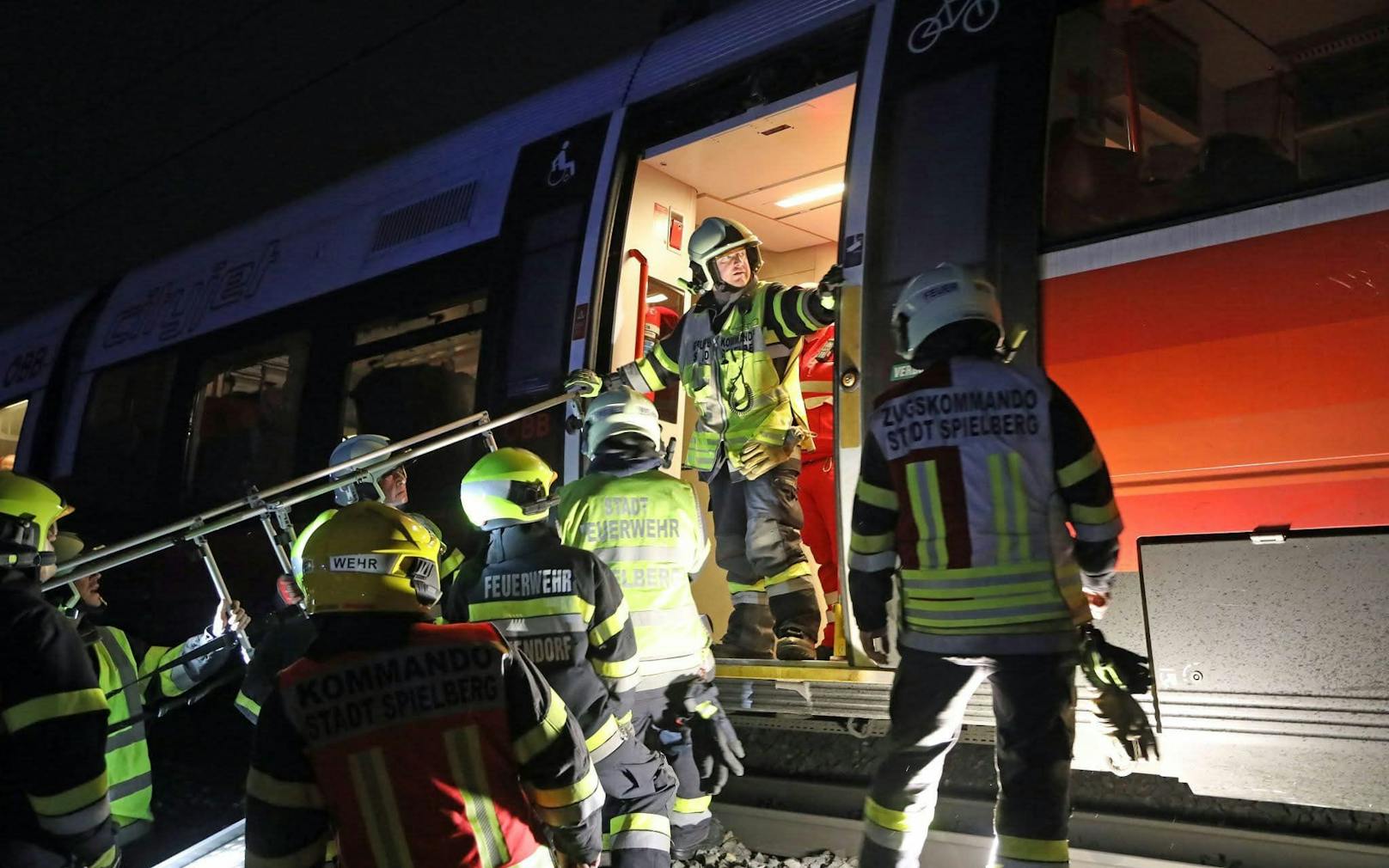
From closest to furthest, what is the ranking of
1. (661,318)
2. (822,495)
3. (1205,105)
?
(1205,105) → (822,495) → (661,318)

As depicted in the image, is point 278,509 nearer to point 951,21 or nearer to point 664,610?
point 664,610

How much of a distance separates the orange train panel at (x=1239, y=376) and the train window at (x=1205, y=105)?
0.20m

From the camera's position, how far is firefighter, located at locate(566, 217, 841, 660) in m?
4.54

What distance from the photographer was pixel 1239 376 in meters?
2.87

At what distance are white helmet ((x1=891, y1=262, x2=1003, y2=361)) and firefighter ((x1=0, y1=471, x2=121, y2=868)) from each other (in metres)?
2.39

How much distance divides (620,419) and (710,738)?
1235 millimetres

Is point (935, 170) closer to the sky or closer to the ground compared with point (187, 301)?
closer to the ground

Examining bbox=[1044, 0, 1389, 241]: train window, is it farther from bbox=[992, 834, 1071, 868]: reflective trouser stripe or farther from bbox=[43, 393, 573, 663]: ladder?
bbox=[43, 393, 573, 663]: ladder

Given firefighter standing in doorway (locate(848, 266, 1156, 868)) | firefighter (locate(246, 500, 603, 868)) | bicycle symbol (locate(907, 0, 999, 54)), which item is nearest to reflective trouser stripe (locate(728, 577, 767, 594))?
firefighter standing in doorway (locate(848, 266, 1156, 868))

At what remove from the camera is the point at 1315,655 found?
8.85 feet

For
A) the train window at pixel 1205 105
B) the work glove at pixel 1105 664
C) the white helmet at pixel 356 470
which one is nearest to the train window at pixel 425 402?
the white helmet at pixel 356 470

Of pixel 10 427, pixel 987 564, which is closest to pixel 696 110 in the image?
pixel 987 564

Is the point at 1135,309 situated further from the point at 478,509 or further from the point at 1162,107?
the point at 478,509

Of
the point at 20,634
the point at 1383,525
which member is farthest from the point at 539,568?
the point at 1383,525
